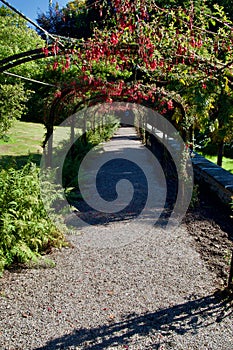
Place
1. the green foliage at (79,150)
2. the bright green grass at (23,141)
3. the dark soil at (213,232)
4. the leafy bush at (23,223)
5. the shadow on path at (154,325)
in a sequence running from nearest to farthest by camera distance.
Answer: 1. the shadow on path at (154,325)
2. the leafy bush at (23,223)
3. the dark soil at (213,232)
4. the green foliage at (79,150)
5. the bright green grass at (23,141)

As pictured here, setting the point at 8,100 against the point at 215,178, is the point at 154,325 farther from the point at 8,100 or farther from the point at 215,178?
the point at 8,100

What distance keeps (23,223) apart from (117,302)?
137 cm

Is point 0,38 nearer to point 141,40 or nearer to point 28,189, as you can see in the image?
point 28,189

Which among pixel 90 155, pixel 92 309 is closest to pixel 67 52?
pixel 92 309

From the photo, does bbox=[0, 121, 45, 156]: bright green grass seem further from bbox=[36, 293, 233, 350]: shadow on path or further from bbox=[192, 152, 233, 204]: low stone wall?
bbox=[36, 293, 233, 350]: shadow on path

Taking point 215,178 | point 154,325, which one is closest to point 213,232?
point 215,178

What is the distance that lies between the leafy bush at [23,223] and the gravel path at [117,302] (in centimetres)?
21

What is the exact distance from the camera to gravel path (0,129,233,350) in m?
2.63

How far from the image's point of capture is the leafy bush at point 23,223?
352 centimetres

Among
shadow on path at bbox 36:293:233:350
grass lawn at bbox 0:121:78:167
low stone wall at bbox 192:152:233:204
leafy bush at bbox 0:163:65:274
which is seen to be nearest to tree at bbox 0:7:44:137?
grass lawn at bbox 0:121:78:167

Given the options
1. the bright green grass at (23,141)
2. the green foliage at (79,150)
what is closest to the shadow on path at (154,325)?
the green foliage at (79,150)

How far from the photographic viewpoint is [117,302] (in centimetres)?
314

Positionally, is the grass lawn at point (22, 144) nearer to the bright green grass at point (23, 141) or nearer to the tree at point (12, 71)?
the bright green grass at point (23, 141)

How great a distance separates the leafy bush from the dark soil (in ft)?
6.19
